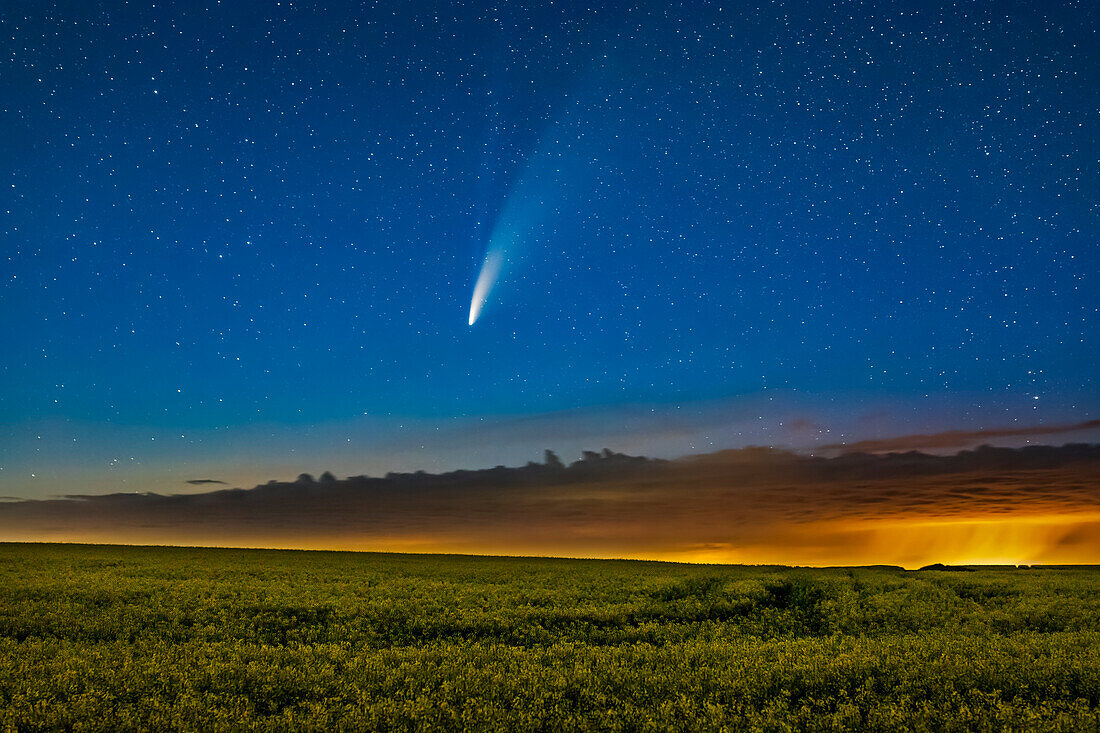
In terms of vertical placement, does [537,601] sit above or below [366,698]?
below

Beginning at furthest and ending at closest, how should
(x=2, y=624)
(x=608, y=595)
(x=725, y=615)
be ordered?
(x=608, y=595) → (x=725, y=615) → (x=2, y=624)

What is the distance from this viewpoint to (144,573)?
1665 inches

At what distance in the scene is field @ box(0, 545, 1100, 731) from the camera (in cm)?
1298

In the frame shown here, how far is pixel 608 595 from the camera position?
3453 cm

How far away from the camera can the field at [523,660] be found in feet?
42.6

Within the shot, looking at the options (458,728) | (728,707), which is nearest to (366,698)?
(458,728)

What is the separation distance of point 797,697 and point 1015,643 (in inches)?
387

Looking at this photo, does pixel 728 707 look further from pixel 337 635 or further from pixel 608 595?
pixel 608 595

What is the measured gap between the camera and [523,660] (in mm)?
18031

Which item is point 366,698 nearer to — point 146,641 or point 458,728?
point 458,728

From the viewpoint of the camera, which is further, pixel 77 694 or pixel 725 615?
pixel 725 615

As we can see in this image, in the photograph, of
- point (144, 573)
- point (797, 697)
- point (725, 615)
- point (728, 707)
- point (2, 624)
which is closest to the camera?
point (728, 707)

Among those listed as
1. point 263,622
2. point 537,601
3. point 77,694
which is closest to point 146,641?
point 263,622

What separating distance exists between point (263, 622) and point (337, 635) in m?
3.78
